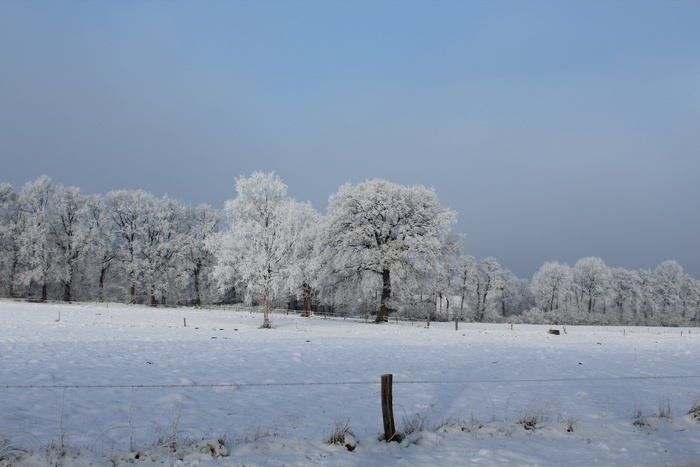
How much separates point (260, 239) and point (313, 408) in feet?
77.6

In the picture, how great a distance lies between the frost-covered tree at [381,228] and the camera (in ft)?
127

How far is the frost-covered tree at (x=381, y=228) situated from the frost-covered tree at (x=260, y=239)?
288 inches

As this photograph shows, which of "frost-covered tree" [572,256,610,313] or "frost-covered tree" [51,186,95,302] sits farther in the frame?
"frost-covered tree" [572,256,610,313]

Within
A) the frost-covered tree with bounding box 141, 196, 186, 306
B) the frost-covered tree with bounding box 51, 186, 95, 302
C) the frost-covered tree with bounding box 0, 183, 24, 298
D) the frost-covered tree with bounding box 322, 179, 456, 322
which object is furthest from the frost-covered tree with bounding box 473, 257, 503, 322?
the frost-covered tree with bounding box 0, 183, 24, 298

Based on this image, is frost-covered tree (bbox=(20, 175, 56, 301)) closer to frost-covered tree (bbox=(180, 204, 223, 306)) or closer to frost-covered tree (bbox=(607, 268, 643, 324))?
frost-covered tree (bbox=(180, 204, 223, 306))

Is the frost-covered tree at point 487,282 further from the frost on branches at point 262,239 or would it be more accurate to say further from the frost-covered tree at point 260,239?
the frost-covered tree at point 260,239

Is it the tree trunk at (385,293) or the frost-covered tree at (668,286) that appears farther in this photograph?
the frost-covered tree at (668,286)

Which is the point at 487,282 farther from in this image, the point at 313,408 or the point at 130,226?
the point at 313,408

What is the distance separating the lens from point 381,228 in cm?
4016

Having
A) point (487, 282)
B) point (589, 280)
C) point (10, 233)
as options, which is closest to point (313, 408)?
point (10, 233)

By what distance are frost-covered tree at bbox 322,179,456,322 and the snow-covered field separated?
68.4 feet

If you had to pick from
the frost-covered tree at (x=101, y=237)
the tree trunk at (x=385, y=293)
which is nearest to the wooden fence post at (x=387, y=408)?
the tree trunk at (x=385, y=293)

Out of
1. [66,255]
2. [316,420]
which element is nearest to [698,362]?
[316,420]

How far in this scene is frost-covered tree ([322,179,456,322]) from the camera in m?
38.8
